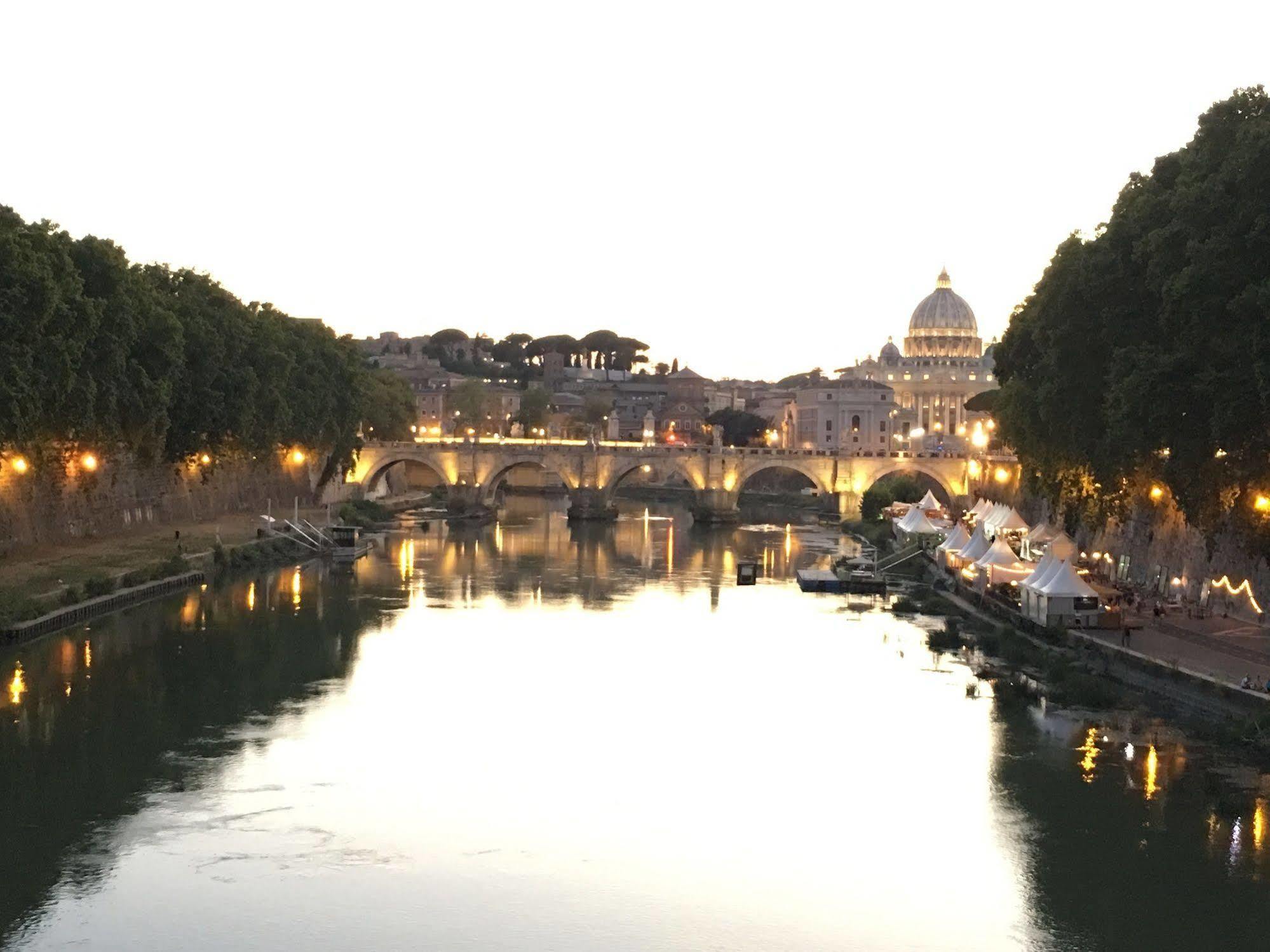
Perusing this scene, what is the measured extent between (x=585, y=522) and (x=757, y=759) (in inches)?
2204

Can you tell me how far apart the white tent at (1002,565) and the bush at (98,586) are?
71.8ft

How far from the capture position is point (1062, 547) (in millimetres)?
43156

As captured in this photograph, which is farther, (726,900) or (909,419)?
(909,419)

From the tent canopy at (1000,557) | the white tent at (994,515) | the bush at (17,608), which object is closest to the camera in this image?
the bush at (17,608)

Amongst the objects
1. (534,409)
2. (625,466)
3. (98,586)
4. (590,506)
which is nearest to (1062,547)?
(98,586)

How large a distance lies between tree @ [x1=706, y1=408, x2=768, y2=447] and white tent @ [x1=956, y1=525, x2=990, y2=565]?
8603 centimetres

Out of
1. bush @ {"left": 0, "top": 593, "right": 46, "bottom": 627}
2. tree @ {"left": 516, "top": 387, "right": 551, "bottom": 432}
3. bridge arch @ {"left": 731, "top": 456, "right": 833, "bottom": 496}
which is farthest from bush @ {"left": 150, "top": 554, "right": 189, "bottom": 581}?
tree @ {"left": 516, "top": 387, "right": 551, "bottom": 432}

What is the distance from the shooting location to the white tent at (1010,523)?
5178cm

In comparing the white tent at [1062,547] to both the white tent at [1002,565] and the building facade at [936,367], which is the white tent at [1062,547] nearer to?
the white tent at [1002,565]

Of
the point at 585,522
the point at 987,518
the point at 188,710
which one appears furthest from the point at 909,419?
the point at 188,710

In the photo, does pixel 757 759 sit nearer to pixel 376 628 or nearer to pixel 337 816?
pixel 337 816

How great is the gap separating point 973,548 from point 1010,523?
473 centimetres

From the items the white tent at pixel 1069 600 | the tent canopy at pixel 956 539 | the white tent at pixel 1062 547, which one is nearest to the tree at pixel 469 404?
the tent canopy at pixel 956 539

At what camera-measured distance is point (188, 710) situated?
29.2m
